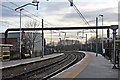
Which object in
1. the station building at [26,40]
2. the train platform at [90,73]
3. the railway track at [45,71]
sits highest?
the station building at [26,40]

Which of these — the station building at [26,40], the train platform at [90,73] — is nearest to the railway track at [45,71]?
the train platform at [90,73]

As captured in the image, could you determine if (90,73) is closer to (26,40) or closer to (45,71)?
(45,71)

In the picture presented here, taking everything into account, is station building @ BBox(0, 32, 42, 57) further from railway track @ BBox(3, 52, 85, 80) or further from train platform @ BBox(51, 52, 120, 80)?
train platform @ BBox(51, 52, 120, 80)

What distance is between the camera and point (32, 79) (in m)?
18.2

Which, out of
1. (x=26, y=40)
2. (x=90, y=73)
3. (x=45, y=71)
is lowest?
(x=45, y=71)

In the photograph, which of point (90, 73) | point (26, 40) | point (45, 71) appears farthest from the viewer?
point (26, 40)

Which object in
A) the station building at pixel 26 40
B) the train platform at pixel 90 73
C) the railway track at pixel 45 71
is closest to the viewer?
the train platform at pixel 90 73

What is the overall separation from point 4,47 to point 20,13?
259 inches

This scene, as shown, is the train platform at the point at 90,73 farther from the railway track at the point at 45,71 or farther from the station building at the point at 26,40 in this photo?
the station building at the point at 26,40

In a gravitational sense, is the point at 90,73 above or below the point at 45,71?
above

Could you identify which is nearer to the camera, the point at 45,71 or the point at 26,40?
the point at 45,71

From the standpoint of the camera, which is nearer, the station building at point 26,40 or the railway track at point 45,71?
the railway track at point 45,71

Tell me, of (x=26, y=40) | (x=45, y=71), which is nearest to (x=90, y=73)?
(x=45, y=71)

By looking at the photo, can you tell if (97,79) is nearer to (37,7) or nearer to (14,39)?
(37,7)
